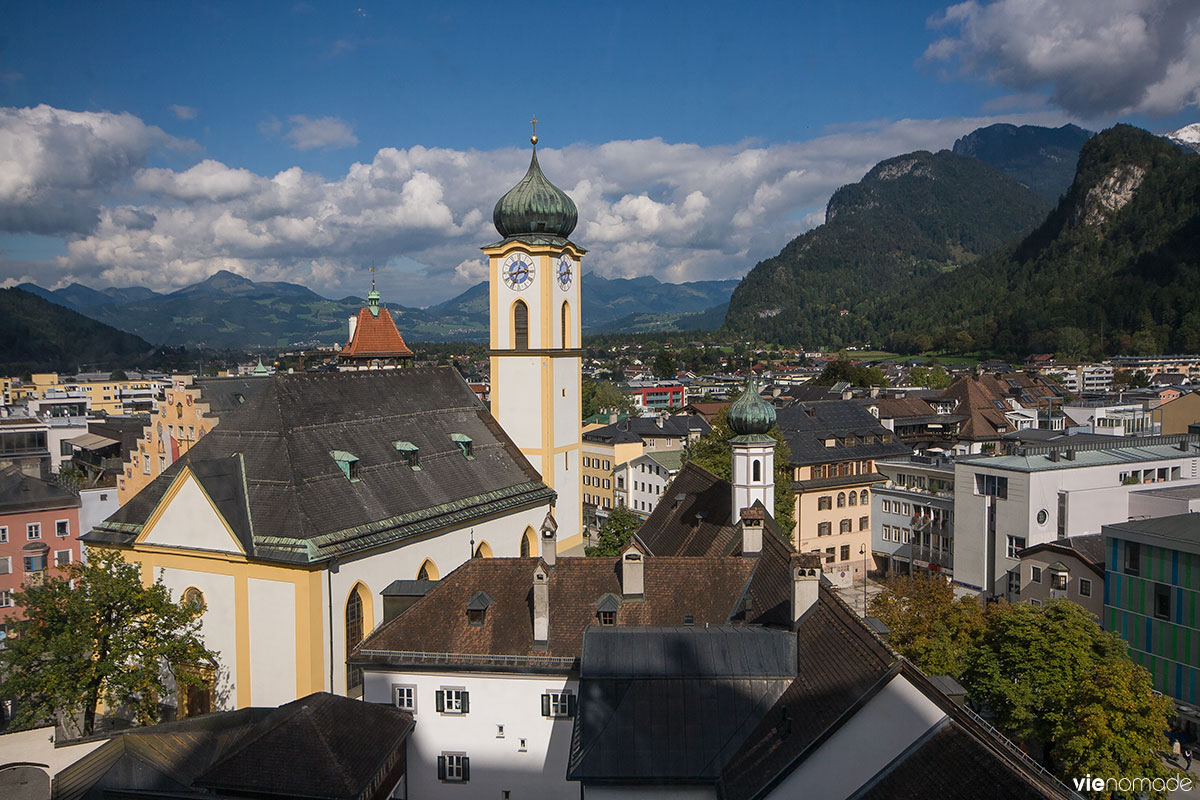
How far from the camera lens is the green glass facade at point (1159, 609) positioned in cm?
3269

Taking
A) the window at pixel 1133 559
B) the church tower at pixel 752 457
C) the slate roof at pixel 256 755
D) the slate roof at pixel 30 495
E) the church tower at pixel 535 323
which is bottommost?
the slate roof at pixel 256 755

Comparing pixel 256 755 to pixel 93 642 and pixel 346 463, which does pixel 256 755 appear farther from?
pixel 346 463

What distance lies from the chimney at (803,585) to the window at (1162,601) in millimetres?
20259

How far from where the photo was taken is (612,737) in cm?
1933

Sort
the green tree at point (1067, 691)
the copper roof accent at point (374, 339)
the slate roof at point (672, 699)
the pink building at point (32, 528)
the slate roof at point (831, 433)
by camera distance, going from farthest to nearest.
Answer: the copper roof accent at point (374, 339)
the slate roof at point (831, 433)
the pink building at point (32, 528)
the green tree at point (1067, 691)
the slate roof at point (672, 699)

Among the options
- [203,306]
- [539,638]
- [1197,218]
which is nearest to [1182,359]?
[1197,218]

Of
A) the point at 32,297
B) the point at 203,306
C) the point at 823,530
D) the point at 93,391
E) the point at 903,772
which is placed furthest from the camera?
the point at 203,306

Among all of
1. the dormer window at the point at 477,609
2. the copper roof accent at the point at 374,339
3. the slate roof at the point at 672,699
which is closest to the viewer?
the slate roof at the point at 672,699

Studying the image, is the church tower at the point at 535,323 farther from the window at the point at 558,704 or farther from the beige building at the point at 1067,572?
the beige building at the point at 1067,572

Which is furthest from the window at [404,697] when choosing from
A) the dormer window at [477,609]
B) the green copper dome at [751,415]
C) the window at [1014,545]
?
the window at [1014,545]

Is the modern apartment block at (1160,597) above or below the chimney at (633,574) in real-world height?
below

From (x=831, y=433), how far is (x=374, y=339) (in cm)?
3833

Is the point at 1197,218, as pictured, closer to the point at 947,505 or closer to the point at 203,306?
the point at 947,505

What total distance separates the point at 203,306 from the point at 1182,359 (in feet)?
577
